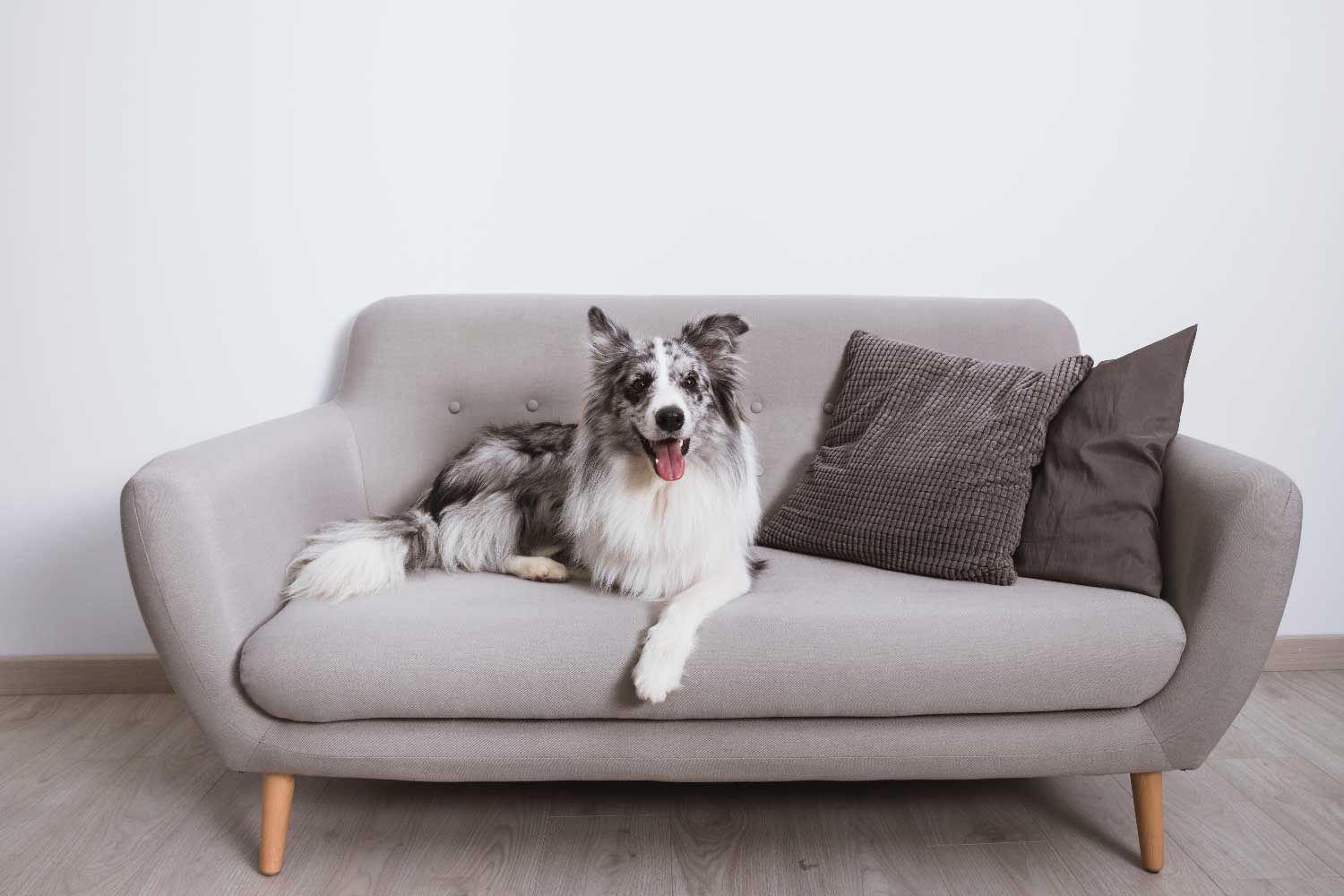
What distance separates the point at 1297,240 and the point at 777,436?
69.2 inches

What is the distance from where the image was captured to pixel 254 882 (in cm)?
165

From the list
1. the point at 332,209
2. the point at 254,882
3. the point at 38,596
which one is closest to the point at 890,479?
the point at 254,882

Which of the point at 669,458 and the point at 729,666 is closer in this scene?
the point at 729,666

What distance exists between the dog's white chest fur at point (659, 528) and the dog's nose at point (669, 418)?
0.45 ft

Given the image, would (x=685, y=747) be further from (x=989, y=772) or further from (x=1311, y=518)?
(x=1311, y=518)

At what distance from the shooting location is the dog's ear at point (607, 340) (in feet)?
6.12

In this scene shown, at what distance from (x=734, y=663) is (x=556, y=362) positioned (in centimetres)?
105

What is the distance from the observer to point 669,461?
1.78 m

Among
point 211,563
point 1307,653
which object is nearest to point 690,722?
point 211,563

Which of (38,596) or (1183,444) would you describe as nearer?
(1183,444)

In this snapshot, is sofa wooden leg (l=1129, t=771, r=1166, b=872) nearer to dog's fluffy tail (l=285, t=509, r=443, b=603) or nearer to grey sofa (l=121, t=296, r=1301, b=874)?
grey sofa (l=121, t=296, r=1301, b=874)

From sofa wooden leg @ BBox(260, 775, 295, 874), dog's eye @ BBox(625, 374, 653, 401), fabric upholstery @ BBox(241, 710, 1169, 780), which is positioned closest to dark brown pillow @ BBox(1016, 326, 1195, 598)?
fabric upholstery @ BBox(241, 710, 1169, 780)

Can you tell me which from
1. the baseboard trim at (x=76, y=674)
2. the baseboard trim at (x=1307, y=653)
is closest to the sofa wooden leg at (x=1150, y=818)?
the baseboard trim at (x=1307, y=653)

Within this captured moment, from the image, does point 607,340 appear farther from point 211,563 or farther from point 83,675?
point 83,675
